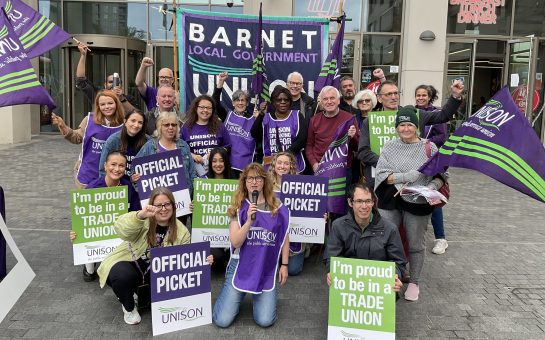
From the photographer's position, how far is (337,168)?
505 centimetres

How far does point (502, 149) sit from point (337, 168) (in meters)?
1.89

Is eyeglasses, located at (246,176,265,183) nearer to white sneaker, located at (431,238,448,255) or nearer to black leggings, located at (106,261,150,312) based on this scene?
black leggings, located at (106,261,150,312)

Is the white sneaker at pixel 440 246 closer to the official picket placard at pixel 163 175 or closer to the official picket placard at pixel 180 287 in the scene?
the official picket placard at pixel 163 175

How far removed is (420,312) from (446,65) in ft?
34.9

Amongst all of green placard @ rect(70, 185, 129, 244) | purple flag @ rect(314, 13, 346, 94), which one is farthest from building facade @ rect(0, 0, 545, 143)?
green placard @ rect(70, 185, 129, 244)

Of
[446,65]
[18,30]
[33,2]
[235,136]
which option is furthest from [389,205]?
[33,2]

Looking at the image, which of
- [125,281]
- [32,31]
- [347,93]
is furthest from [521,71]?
[125,281]

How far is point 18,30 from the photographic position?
5586mm

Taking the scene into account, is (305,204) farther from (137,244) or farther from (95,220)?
(95,220)

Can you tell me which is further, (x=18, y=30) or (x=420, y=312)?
(x=18, y=30)

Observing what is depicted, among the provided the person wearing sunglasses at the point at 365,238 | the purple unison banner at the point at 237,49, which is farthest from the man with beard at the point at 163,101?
the person wearing sunglasses at the point at 365,238

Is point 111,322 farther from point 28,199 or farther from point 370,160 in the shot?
point 28,199

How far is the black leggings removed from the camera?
3760mm

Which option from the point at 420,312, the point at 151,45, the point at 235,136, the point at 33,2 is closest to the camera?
the point at 420,312
